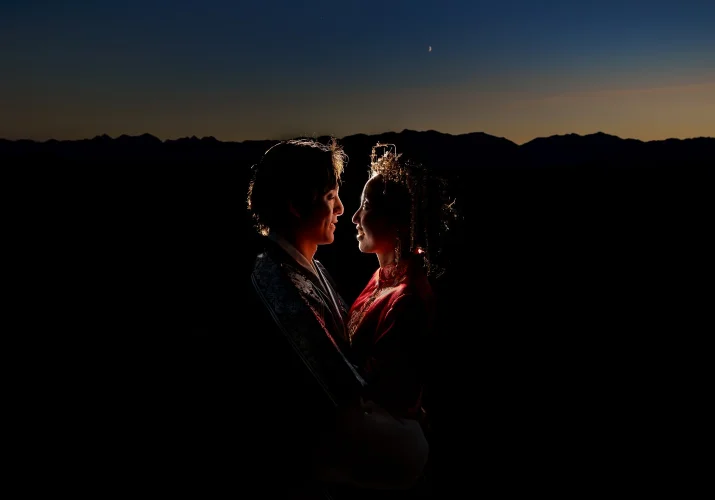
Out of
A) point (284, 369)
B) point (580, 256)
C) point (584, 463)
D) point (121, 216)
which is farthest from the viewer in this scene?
point (580, 256)

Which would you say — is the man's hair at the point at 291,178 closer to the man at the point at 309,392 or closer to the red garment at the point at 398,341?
the man at the point at 309,392

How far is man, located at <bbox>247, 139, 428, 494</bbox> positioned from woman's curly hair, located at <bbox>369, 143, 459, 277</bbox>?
1.40 ft

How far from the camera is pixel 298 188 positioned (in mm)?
2447

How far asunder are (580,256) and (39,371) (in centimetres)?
963

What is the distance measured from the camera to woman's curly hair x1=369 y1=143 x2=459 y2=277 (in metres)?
2.69

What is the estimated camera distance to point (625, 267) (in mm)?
10508

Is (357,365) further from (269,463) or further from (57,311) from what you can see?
(57,311)

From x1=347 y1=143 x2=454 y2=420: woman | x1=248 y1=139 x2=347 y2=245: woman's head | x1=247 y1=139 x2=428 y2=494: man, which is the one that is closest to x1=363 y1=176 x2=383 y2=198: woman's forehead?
x1=347 y1=143 x2=454 y2=420: woman

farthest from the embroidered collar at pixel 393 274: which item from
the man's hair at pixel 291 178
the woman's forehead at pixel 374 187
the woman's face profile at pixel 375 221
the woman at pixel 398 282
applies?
the man's hair at pixel 291 178

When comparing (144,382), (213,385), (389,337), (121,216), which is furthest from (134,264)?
(389,337)

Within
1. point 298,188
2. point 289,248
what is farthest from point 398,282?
point 298,188

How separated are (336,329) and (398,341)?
343mm

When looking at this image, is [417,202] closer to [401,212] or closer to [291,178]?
[401,212]

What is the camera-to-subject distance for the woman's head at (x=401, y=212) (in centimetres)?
268
